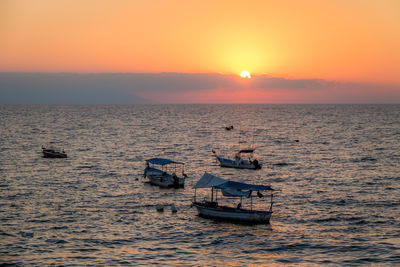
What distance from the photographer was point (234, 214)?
40625mm

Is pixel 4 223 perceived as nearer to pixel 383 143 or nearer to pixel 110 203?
pixel 110 203

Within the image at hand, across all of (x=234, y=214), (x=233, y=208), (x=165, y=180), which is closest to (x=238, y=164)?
(x=165, y=180)

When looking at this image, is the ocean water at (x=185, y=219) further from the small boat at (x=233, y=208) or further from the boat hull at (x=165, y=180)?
the boat hull at (x=165, y=180)

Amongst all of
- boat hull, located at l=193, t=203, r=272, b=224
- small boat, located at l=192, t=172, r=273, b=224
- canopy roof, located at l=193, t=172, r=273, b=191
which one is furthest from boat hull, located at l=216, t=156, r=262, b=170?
boat hull, located at l=193, t=203, r=272, b=224

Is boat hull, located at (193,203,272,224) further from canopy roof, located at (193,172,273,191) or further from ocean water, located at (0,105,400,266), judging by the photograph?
canopy roof, located at (193,172,273,191)

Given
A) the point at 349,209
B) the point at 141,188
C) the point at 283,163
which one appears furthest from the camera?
the point at 283,163

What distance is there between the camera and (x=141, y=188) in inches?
2201

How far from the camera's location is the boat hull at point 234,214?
131 feet

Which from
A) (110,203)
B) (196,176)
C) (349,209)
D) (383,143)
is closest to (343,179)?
(349,209)

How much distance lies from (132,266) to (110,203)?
700 inches

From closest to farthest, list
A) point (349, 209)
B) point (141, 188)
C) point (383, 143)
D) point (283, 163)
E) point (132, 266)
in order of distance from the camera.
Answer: point (132, 266), point (349, 209), point (141, 188), point (283, 163), point (383, 143)

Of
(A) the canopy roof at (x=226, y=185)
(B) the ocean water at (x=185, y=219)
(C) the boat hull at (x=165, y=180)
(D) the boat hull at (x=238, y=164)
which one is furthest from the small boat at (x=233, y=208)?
(D) the boat hull at (x=238, y=164)

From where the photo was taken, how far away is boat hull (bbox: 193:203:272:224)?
39.8 metres

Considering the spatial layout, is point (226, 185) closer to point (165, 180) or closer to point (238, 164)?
point (165, 180)
